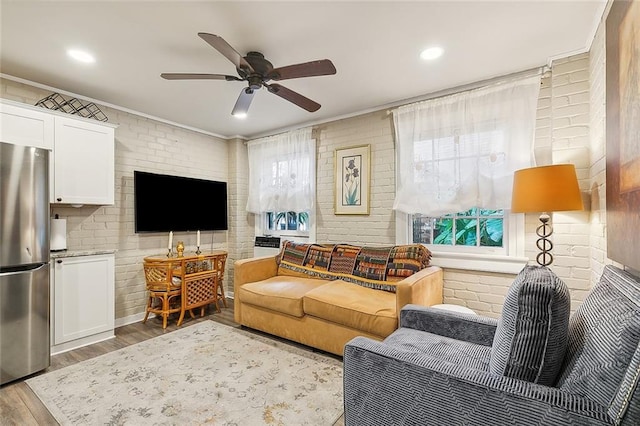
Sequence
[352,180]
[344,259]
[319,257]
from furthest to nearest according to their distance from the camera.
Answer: [352,180], [319,257], [344,259]

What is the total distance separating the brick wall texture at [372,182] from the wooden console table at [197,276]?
0.56 metres

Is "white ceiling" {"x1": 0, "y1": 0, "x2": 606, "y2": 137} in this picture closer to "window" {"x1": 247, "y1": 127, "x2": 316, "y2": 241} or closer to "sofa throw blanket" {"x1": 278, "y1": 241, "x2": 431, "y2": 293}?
"window" {"x1": 247, "y1": 127, "x2": 316, "y2": 241}

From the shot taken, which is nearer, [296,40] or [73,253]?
[296,40]

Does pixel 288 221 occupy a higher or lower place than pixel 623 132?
lower

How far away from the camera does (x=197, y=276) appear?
11.2 feet

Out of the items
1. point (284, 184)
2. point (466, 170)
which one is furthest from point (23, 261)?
point (466, 170)

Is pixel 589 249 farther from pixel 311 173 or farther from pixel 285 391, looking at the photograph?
pixel 311 173

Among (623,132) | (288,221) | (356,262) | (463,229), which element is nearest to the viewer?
(623,132)

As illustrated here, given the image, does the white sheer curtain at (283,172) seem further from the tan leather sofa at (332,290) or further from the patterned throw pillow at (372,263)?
the patterned throw pillow at (372,263)

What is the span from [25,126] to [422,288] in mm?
3445

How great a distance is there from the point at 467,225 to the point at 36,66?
3.96m

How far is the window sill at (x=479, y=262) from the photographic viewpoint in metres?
2.52

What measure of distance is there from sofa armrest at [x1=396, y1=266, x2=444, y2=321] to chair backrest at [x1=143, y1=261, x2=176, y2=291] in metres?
2.42

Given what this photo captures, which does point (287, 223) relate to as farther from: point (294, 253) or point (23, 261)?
point (23, 261)
